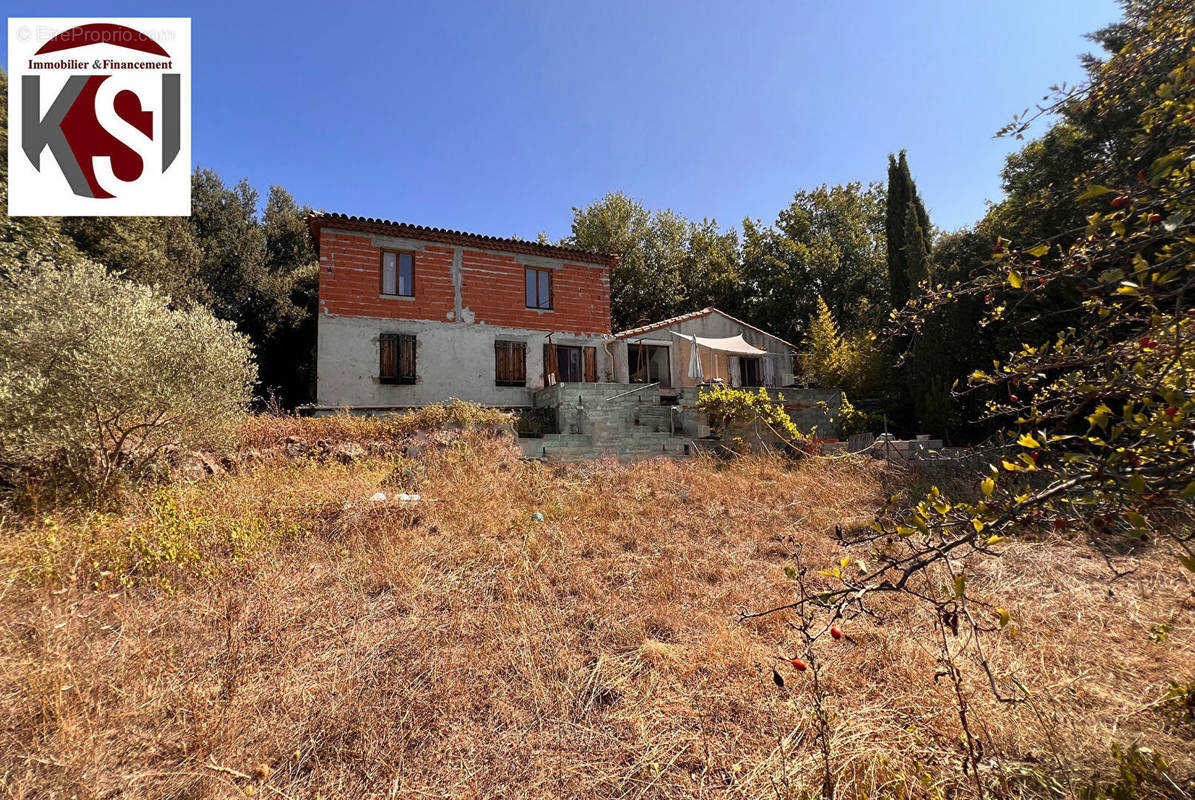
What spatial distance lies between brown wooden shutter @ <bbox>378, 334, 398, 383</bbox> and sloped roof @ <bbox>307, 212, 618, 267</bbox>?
10.1ft

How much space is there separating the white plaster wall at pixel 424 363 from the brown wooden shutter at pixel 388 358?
13 centimetres

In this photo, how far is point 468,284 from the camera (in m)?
14.0

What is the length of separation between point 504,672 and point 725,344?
1466cm

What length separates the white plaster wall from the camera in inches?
481

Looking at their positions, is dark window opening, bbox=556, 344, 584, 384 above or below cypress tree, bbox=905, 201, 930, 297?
below

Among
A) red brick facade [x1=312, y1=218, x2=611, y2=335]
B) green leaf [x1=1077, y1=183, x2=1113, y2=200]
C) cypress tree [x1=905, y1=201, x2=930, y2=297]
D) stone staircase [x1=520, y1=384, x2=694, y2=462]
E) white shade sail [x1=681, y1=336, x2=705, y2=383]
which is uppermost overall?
cypress tree [x1=905, y1=201, x2=930, y2=297]

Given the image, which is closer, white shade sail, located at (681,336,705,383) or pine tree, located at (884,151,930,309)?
white shade sail, located at (681,336,705,383)

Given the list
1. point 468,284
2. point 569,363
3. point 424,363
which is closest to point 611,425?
point 569,363

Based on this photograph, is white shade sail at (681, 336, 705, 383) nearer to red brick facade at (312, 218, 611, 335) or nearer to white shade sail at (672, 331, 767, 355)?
white shade sail at (672, 331, 767, 355)

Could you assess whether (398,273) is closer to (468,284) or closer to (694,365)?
(468,284)

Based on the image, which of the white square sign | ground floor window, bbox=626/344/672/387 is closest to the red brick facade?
ground floor window, bbox=626/344/672/387

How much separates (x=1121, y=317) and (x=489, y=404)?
43.0 ft

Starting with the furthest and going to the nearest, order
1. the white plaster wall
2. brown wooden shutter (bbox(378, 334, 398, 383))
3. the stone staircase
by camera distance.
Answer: brown wooden shutter (bbox(378, 334, 398, 383)) < the white plaster wall < the stone staircase

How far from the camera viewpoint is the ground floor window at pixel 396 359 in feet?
41.7
